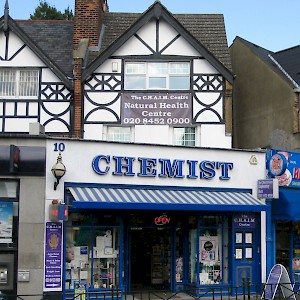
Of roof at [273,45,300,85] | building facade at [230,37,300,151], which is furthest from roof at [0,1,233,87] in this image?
roof at [273,45,300,85]

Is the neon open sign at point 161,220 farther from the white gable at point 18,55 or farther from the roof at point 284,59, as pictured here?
the roof at point 284,59

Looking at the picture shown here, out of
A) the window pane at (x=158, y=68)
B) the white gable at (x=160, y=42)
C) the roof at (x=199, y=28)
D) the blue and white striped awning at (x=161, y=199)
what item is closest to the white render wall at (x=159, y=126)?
the white gable at (x=160, y=42)

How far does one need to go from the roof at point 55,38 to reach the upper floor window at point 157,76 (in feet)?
7.29

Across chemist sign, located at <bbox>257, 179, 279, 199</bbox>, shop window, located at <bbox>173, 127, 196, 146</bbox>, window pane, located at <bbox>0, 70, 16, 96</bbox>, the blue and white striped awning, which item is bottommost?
the blue and white striped awning

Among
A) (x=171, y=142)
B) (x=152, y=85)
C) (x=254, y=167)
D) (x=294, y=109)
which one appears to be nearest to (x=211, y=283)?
(x=254, y=167)

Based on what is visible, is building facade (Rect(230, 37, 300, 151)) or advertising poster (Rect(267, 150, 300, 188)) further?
building facade (Rect(230, 37, 300, 151))

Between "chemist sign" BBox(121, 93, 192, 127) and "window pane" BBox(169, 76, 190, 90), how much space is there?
30 cm

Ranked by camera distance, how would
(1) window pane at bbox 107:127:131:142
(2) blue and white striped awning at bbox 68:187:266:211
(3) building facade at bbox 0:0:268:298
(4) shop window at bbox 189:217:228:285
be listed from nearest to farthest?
(2) blue and white striped awning at bbox 68:187:266:211
(3) building facade at bbox 0:0:268:298
(4) shop window at bbox 189:217:228:285
(1) window pane at bbox 107:127:131:142

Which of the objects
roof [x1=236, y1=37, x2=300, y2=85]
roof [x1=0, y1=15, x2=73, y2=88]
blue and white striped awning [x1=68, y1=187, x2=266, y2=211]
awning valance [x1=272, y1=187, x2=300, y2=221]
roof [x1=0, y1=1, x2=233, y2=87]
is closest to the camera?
blue and white striped awning [x1=68, y1=187, x2=266, y2=211]

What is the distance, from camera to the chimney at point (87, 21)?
2141cm

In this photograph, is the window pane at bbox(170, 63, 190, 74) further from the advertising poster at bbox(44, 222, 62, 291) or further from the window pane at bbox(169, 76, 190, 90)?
the advertising poster at bbox(44, 222, 62, 291)

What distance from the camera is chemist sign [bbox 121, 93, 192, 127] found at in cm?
2012

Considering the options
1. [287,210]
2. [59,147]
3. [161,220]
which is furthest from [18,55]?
[287,210]

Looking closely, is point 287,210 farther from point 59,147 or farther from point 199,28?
→ point 199,28
